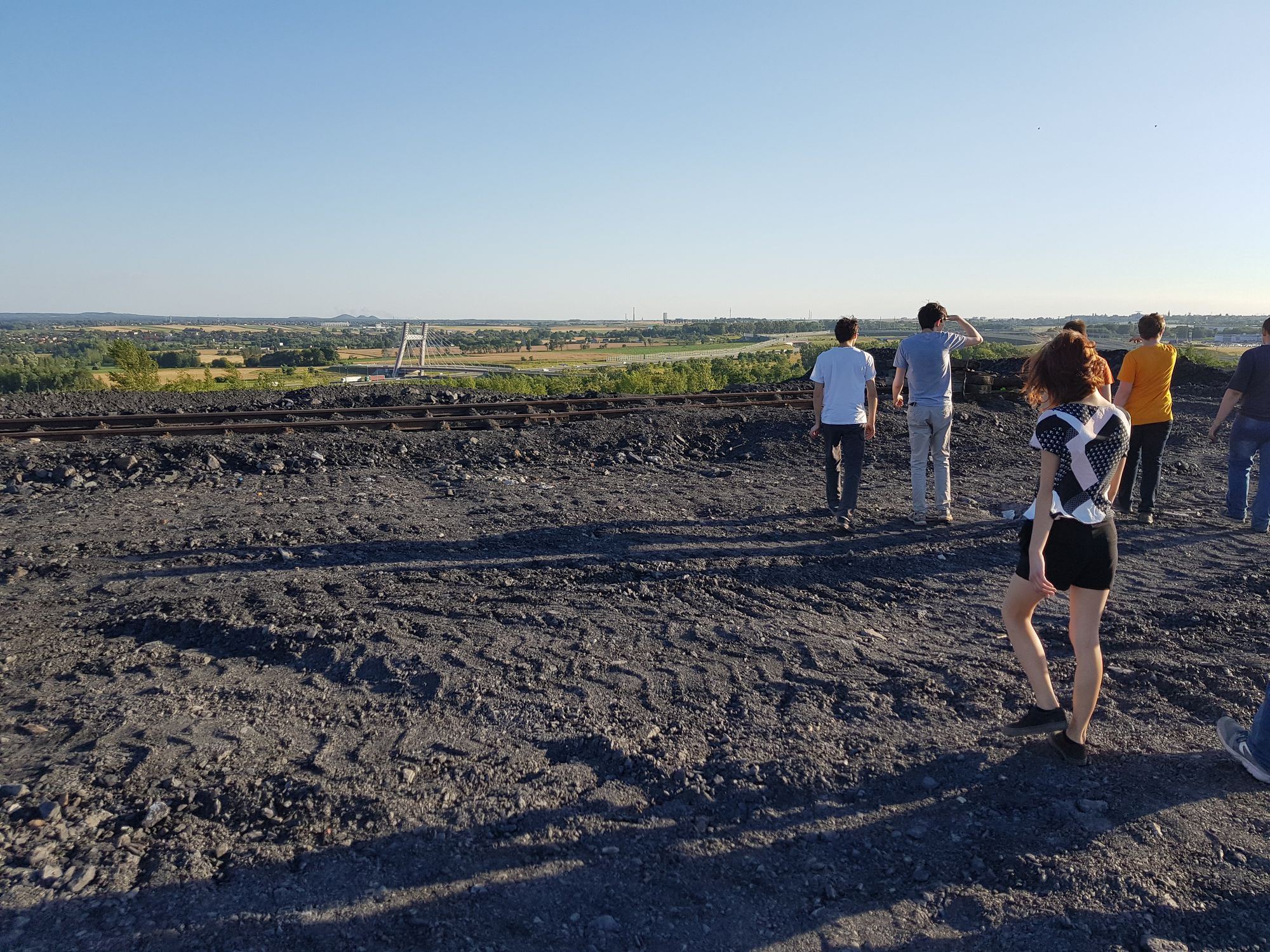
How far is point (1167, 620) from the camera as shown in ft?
18.3

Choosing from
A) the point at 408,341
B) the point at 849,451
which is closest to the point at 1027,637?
the point at 849,451

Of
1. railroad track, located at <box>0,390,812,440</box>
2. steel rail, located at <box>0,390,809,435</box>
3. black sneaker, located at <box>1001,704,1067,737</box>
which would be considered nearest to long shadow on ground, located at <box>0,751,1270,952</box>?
black sneaker, located at <box>1001,704,1067,737</box>

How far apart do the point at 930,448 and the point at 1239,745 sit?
15.6ft

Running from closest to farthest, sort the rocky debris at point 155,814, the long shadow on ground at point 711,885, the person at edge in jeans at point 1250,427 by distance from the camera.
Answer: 1. the long shadow on ground at point 711,885
2. the rocky debris at point 155,814
3. the person at edge in jeans at point 1250,427

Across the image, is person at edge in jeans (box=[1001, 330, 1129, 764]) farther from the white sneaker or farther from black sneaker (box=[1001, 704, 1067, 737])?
the white sneaker

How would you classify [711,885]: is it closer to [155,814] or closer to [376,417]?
[155,814]

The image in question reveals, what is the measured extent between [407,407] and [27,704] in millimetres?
10269

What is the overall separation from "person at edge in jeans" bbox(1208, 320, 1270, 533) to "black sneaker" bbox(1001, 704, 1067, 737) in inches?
206

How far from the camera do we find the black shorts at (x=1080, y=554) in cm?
335

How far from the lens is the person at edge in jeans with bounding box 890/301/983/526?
7363 mm

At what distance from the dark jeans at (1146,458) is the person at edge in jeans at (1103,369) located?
4.01m

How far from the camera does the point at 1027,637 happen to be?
3.68 m

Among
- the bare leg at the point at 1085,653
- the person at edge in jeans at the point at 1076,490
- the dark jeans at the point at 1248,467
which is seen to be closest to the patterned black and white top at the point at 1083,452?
the person at edge in jeans at the point at 1076,490

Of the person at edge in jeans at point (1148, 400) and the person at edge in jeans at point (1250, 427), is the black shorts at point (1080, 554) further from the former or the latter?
the person at edge in jeans at point (1250, 427)
